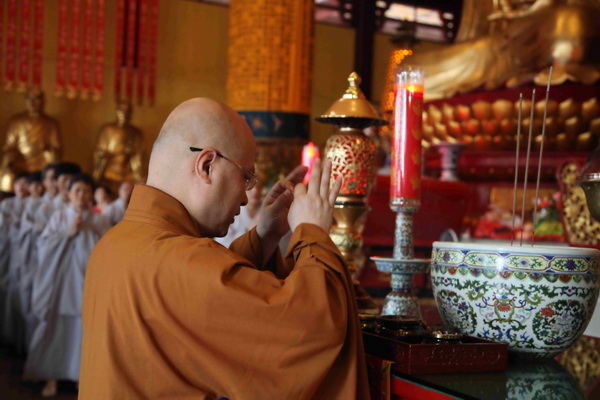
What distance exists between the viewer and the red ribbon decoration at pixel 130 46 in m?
8.72

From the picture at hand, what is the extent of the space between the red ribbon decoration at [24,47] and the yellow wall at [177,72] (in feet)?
1.28

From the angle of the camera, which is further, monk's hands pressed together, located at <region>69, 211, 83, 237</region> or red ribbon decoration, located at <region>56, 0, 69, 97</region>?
red ribbon decoration, located at <region>56, 0, 69, 97</region>

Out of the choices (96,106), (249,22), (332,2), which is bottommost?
(96,106)

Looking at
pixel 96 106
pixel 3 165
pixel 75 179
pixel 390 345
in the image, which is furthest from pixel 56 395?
pixel 96 106

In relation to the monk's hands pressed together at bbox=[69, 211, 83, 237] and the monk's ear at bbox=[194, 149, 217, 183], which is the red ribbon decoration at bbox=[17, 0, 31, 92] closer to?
the monk's hands pressed together at bbox=[69, 211, 83, 237]

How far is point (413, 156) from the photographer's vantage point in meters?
1.48

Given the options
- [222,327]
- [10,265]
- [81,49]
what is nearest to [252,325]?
[222,327]

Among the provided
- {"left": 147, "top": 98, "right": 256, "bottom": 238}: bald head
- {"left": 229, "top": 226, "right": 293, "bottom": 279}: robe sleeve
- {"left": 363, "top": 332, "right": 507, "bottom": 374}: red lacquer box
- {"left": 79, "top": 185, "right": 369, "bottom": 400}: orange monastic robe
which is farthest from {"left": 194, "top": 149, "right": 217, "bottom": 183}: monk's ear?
{"left": 363, "top": 332, "right": 507, "bottom": 374}: red lacquer box

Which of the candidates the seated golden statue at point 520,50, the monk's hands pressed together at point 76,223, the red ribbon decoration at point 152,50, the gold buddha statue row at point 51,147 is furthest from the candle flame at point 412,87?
the red ribbon decoration at point 152,50

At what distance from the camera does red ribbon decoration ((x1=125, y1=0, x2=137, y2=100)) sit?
28.6 ft

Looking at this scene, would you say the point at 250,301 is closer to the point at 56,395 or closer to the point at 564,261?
the point at 564,261

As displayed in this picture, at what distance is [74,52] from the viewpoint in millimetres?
8648

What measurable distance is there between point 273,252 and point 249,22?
5.37 meters

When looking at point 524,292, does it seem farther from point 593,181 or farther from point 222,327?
point 222,327
